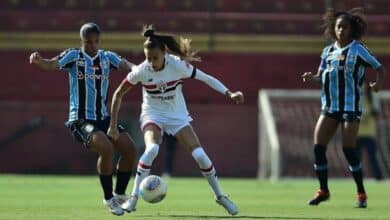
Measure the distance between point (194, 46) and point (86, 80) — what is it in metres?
14.0

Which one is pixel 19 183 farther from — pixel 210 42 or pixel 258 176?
pixel 210 42

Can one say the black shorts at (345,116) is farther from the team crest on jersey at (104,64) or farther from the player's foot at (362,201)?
the team crest on jersey at (104,64)

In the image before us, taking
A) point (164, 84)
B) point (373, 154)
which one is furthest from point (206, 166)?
point (373, 154)

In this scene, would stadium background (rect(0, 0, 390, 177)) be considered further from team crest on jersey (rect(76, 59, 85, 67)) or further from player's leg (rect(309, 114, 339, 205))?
team crest on jersey (rect(76, 59, 85, 67))

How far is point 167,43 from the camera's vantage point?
10906 mm

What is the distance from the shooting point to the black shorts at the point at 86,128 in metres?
11.1

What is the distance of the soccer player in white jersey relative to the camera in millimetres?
10758

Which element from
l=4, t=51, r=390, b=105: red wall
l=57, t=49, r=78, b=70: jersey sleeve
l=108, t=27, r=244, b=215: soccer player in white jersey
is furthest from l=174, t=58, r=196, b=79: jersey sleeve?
l=4, t=51, r=390, b=105: red wall

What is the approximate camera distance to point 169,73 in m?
10.9

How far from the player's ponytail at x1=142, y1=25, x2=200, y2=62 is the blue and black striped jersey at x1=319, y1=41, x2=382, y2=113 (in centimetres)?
211

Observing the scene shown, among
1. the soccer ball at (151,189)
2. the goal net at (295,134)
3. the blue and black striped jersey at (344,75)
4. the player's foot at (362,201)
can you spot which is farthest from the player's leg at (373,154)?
the soccer ball at (151,189)

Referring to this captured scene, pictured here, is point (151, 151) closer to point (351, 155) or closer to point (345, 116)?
point (345, 116)

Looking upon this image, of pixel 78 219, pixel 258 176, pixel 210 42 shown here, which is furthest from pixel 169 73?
pixel 210 42

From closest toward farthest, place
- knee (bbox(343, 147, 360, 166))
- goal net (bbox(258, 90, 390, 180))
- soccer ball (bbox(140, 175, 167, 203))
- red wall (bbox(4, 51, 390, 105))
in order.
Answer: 1. soccer ball (bbox(140, 175, 167, 203))
2. knee (bbox(343, 147, 360, 166))
3. goal net (bbox(258, 90, 390, 180))
4. red wall (bbox(4, 51, 390, 105))
